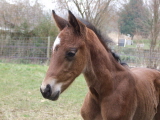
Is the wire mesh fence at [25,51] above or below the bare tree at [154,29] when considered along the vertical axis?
below

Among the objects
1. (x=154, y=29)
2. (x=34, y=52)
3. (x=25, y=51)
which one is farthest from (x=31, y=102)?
(x=154, y=29)

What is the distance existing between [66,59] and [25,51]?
38.2 feet

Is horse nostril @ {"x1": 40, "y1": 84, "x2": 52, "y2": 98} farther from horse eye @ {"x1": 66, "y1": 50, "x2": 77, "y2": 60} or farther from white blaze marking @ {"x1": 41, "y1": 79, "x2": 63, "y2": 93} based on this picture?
horse eye @ {"x1": 66, "y1": 50, "x2": 77, "y2": 60}

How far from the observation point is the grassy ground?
16.6 ft

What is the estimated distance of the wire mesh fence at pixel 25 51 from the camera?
43.9 feet

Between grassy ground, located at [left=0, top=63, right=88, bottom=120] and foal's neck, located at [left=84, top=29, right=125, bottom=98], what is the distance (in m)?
1.20

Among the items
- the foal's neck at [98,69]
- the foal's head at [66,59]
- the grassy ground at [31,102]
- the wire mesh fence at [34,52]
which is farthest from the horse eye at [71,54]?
the wire mesh fence at [34,52]

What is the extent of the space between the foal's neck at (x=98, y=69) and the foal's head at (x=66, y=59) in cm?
16

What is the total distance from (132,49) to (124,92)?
32.8 feet

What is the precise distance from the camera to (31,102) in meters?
6.00

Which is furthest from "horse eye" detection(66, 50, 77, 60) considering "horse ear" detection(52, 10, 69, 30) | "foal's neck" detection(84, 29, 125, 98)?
"horse ear" detection(52, 10, 69, 30)

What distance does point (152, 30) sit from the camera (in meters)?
13.4

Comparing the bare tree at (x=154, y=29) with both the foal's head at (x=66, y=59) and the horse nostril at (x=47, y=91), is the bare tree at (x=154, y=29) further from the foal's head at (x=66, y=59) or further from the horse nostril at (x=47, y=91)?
the horse nostril at (x=47, y=91)

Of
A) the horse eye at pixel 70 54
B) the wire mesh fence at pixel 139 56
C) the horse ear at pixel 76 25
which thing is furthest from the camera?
the wire mesh fence at pixel 139 56
